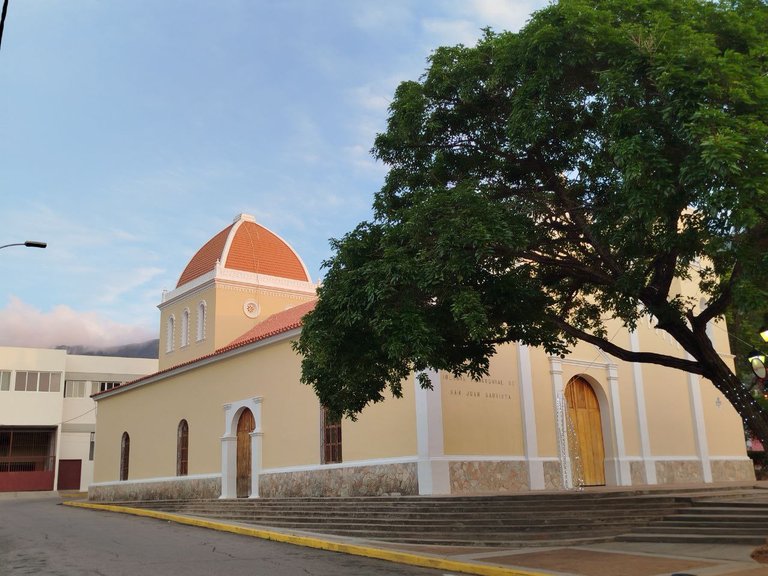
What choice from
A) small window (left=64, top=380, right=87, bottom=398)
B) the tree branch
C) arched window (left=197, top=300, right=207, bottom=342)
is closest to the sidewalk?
the tree branch

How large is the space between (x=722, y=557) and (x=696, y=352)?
9.39 feet

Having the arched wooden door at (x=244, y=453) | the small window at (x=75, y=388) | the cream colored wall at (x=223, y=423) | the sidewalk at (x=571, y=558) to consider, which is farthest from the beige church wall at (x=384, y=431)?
the small window at (x=75, y=388)

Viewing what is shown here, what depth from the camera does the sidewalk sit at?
8883 mm

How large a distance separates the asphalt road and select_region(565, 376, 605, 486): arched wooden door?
32.6 feet

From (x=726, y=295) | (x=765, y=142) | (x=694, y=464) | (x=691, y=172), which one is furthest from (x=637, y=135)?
(x=694, y=464)

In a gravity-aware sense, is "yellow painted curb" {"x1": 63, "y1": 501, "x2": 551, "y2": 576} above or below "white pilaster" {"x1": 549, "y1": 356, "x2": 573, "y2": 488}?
below

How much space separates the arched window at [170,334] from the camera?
3141 centimetres

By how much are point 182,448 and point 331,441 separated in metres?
8.95

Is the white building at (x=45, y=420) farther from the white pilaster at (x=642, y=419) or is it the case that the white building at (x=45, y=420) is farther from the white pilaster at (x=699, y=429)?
the white pilaster at (x=699, y=429)

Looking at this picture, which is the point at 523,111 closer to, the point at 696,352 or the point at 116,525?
the point at 696,352

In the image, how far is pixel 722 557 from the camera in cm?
984

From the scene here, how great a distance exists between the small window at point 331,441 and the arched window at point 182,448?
322 inches

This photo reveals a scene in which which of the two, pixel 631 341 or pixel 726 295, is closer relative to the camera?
pixel 726 295

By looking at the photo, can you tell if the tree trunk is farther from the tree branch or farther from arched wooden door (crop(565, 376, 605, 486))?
arched wooden door (crop(565, 376, 605, 486))
